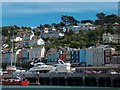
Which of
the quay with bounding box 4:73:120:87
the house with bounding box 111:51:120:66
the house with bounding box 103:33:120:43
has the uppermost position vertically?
the house with bounding box 103:33:120:43

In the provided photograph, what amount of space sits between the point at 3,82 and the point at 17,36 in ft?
217

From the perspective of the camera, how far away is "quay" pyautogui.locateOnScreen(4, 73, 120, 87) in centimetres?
4841

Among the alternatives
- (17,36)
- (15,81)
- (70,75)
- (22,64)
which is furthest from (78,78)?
(17,36)

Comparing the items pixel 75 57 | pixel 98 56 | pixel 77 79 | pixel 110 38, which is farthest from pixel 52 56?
pixel 77 79

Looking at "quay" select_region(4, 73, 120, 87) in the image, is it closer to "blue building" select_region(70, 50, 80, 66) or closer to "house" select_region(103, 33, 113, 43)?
"blue building" select_region(70, 50, 80, 66)

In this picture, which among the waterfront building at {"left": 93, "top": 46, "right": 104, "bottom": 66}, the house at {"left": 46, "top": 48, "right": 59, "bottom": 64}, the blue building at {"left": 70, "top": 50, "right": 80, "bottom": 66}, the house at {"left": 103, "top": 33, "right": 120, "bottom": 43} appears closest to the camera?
the waterfront building at {"left": 93, "top": 46, "right": 104, "bottom": 66}

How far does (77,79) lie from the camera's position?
170ft

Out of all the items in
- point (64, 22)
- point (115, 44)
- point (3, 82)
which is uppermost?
point (64, 22)

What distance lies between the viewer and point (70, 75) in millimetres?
52594

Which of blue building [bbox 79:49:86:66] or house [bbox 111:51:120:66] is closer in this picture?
Result: house [bbox 111:51:120:66]

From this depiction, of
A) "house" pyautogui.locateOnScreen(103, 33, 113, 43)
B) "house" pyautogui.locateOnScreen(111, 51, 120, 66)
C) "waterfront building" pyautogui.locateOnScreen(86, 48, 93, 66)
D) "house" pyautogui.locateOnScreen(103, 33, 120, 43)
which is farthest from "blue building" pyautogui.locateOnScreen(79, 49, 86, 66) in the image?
"house" pyautogui.locateOnScreen(103, 33, 113, 43)

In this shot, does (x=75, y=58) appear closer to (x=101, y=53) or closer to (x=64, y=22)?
Result: (x=101, y=53)

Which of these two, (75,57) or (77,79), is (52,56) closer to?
(75,57)

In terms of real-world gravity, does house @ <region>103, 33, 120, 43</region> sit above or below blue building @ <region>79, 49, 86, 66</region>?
above
